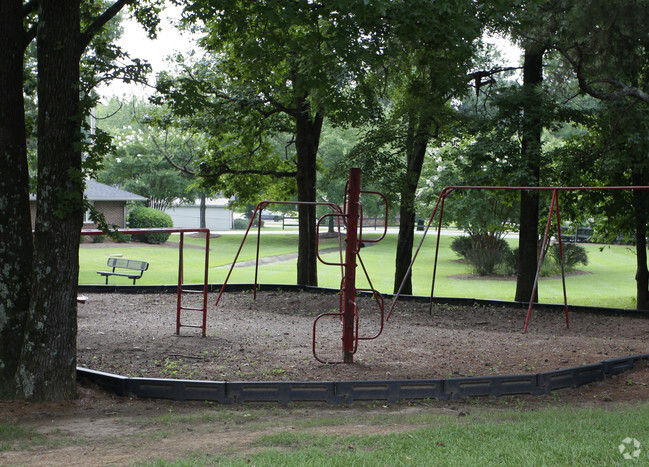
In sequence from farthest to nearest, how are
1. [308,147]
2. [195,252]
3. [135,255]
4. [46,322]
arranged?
[195,252] → [135,255] → [308,147] → [46,322]

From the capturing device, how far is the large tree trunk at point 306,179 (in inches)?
671

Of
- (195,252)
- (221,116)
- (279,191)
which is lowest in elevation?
(195,252)

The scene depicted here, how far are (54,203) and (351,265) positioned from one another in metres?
3.49

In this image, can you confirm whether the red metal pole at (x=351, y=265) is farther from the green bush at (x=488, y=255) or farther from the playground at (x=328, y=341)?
the green bush at (x=488, y=255)

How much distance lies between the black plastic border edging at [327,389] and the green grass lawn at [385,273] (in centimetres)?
1273

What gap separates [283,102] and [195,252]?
22588 millimetres

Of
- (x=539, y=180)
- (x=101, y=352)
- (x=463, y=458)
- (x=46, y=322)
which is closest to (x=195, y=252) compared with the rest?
(x=539, y=180)

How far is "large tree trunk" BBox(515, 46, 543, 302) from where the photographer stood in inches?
533

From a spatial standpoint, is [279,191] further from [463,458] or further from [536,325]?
[463,458]

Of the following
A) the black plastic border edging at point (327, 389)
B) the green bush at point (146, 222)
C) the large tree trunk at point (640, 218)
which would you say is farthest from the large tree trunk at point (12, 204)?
the green bush at point (146, 222)

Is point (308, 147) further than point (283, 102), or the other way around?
point (308, 147)

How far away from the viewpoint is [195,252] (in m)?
37.4

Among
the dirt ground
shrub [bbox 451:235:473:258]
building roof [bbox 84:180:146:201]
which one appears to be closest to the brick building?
building roof [bbox 84:180:146:201]

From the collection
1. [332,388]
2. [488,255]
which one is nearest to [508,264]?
[488,255]
